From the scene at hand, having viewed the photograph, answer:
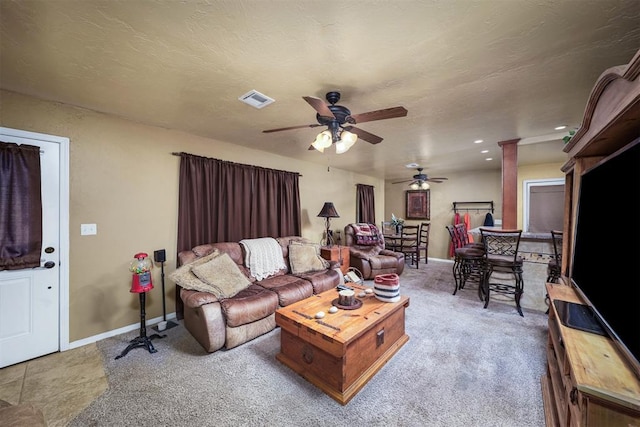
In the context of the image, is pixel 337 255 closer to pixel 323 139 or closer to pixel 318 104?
pixel 323 139

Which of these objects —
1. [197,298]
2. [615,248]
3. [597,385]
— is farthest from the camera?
[197,298]

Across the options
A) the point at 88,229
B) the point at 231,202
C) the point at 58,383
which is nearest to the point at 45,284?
the point at 88,229

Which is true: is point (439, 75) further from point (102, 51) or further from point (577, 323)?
point (102, 51)

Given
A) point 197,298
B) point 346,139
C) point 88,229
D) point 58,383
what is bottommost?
point 58,383

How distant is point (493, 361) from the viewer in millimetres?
2148

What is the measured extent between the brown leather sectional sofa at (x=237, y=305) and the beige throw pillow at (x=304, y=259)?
25cm

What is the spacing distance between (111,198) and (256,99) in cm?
200

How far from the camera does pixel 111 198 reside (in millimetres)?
2658

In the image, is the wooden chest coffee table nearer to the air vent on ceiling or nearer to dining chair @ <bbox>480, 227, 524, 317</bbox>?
dining chair @ <bbox>480, 227, 524, 317</bbox>

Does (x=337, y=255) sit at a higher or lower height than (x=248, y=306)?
higher

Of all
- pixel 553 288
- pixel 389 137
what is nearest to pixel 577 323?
pixel 553 288

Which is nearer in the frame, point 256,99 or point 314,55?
point 314,55

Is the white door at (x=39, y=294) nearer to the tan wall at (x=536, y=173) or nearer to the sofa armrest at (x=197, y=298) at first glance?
the sofa armrest at (x=197, y=298)

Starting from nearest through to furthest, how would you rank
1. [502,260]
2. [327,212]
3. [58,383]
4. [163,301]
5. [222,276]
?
[58,383] → [222,276] → [163,301] → [502,260] → [327,212]
